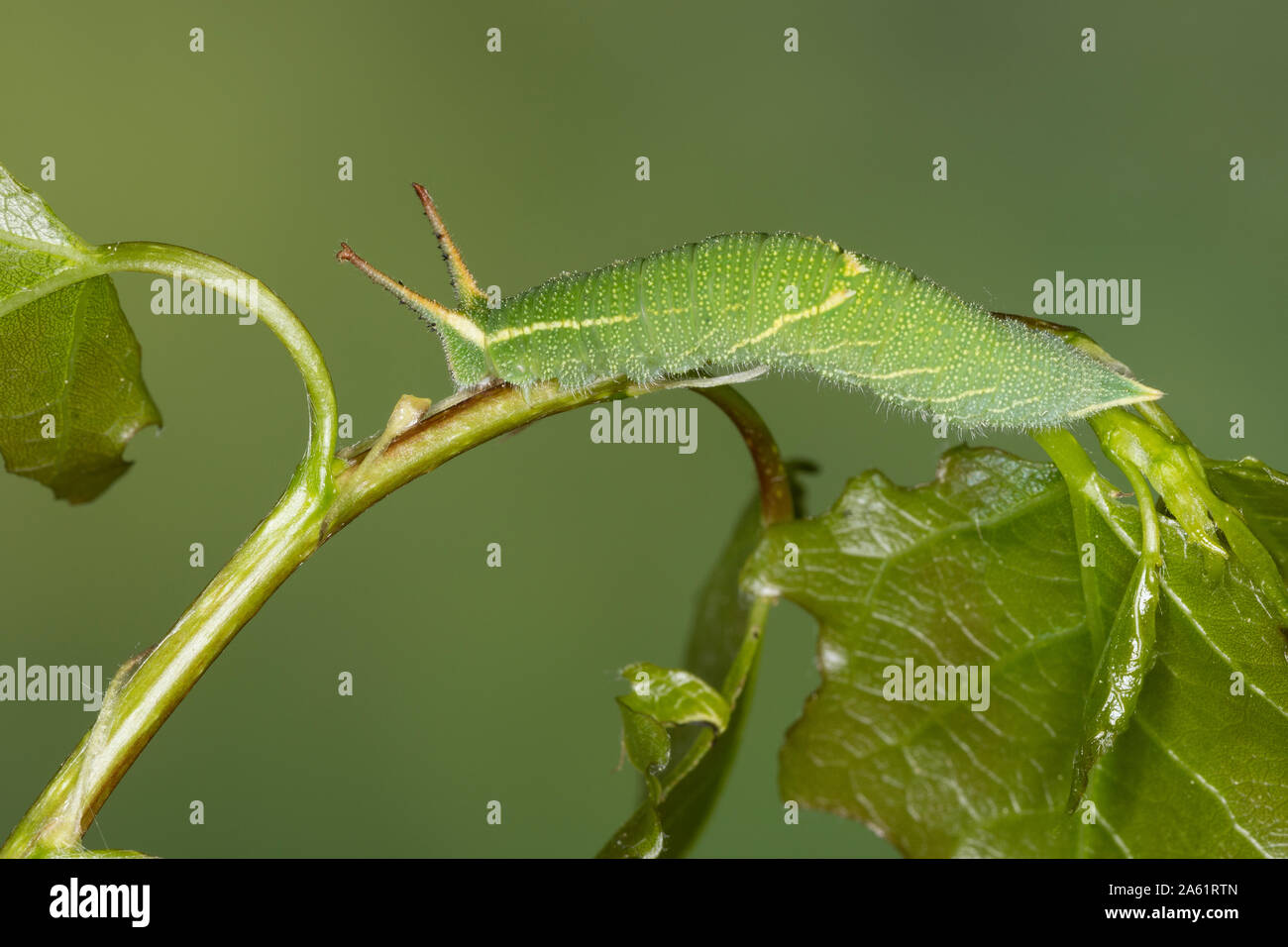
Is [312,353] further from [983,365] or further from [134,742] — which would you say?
[983,365]

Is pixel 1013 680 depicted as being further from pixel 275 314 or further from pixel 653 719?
pixel 275 314

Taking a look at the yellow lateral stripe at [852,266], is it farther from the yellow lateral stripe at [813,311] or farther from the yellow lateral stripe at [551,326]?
the yellow lateral stripe at [551,326]

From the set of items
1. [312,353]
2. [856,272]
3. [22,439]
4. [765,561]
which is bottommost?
[765,561]

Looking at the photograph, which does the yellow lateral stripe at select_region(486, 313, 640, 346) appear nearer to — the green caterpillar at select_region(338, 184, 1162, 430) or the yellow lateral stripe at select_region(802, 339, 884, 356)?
the green caterpillar at select_region(338, 184, 1162, 430)

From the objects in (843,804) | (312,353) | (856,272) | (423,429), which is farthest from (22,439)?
(843,804)

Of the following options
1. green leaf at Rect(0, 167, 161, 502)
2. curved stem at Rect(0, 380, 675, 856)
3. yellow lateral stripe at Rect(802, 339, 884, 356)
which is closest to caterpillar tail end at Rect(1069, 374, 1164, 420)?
yellow lateral stripe at Rect(802, 339, 884, 356)

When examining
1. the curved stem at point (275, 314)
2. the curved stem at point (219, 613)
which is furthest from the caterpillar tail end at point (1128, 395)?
the curved stem at point (275, 314)


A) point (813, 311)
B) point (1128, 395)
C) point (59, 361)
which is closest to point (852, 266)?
point (813, 311)
